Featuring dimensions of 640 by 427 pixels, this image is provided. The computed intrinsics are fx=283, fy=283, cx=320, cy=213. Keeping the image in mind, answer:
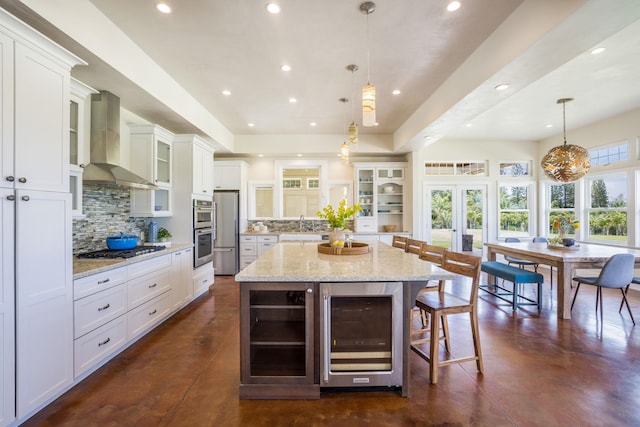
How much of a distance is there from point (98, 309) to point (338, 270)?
6.81 feet

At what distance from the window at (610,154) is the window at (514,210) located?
1426 millimetres

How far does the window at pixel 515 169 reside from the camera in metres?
6.98

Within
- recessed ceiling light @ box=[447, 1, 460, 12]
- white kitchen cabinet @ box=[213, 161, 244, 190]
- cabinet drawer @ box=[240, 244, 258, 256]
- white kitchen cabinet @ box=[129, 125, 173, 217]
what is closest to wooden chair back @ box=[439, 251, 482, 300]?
recessed ceiling light @ box=[447, 1, 460, 12]

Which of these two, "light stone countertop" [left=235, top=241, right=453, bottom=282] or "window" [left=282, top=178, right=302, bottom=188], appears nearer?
"light stone countertop" [left=235, top=241, right=453, bottom=282]

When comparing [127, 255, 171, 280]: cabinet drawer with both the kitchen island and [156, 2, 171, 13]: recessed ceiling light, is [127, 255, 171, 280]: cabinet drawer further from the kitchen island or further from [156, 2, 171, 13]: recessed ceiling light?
[156, 2, 171, 13]: recessed ceiling light

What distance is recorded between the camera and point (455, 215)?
6879mm

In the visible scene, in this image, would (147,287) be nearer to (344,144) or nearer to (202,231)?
(202,231)

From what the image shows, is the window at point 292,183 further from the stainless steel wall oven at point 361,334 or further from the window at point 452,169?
the stainless steel wall oven at point 361,334

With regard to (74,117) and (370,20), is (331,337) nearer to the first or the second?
(370,20)

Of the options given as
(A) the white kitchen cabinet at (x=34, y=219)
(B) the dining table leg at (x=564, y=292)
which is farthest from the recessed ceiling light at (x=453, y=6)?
(B) the dining table leg at (x=564, y=292)

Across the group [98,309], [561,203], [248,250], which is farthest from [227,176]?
[561,203]

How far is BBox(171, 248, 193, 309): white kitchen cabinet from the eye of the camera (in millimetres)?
3723

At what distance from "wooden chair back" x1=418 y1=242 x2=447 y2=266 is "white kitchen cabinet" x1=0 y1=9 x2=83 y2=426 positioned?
2.98 m

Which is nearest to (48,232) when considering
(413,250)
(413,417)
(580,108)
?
(413,417)
